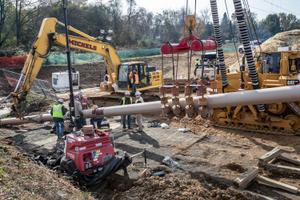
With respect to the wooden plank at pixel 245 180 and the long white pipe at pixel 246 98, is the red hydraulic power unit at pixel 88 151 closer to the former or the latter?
the long white pipe at pixel 246 98

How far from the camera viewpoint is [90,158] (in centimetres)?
891

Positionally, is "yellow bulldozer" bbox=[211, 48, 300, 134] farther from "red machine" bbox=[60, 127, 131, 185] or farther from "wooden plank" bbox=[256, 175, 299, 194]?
"red machine" bbox=[60, 127, 131, 185]

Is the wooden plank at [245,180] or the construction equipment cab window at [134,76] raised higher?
the construction equipment cab window at [134,76]

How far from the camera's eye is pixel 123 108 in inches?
425

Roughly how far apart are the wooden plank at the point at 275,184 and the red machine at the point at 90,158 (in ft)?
10.7

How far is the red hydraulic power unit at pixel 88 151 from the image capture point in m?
8.76

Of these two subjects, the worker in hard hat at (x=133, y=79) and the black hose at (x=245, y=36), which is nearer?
the black hose at (x=245, y=36)

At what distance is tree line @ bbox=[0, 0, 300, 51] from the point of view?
159ft

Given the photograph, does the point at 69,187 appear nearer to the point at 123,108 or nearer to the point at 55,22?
the point at 123,108

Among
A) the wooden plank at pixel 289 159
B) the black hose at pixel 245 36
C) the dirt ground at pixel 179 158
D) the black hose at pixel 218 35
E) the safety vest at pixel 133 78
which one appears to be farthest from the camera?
the safety vest at pixel 133 78

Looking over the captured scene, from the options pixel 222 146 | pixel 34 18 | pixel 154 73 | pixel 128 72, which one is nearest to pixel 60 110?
pixel 222 146

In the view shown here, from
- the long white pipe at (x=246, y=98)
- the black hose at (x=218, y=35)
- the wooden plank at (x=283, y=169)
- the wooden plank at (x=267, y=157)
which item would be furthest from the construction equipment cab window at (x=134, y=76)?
the wooden plank at (x=283, y=169)

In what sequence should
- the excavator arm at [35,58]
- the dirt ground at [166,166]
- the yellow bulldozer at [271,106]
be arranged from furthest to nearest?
the excavator arm at [35,58] < the yellow bulldozer at [271,106] < the dirt ground at [166,166]

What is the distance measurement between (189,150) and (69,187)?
5.08 m
